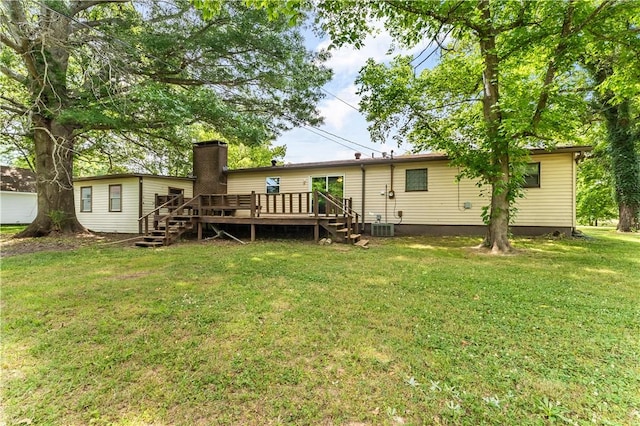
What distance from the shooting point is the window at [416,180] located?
1132 cm

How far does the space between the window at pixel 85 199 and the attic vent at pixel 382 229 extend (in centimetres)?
1396

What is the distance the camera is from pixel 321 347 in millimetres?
2678

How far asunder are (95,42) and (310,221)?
279 inches

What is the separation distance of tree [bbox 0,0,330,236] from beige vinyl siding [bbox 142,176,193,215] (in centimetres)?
227

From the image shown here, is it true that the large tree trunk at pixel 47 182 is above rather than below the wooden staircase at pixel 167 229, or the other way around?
above

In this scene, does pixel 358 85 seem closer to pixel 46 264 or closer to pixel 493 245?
pixel 493 245

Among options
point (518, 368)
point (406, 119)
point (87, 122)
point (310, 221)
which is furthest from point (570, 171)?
point (87, 122)

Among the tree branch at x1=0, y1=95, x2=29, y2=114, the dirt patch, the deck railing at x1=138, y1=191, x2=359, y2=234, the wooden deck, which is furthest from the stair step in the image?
the tree branch at x1=0, y1=95, x2=29, y2=114

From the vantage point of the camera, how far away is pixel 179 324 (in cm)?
313

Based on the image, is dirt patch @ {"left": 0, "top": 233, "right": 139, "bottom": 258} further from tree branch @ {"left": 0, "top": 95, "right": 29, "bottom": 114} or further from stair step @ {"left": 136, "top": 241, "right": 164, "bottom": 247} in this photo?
tree branch @ {"left": 0, "top": 95, "right": 29, "bottom": 114}

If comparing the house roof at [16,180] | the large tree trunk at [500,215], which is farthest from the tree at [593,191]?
the house roof at [16,180]

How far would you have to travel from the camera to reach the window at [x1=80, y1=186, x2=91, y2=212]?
14.4 m

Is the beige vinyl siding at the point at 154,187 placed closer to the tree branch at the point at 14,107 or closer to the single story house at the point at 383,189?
the single story house at the point at 383,189

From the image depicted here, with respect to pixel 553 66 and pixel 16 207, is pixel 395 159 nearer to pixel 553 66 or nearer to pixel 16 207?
pixel 553 66
